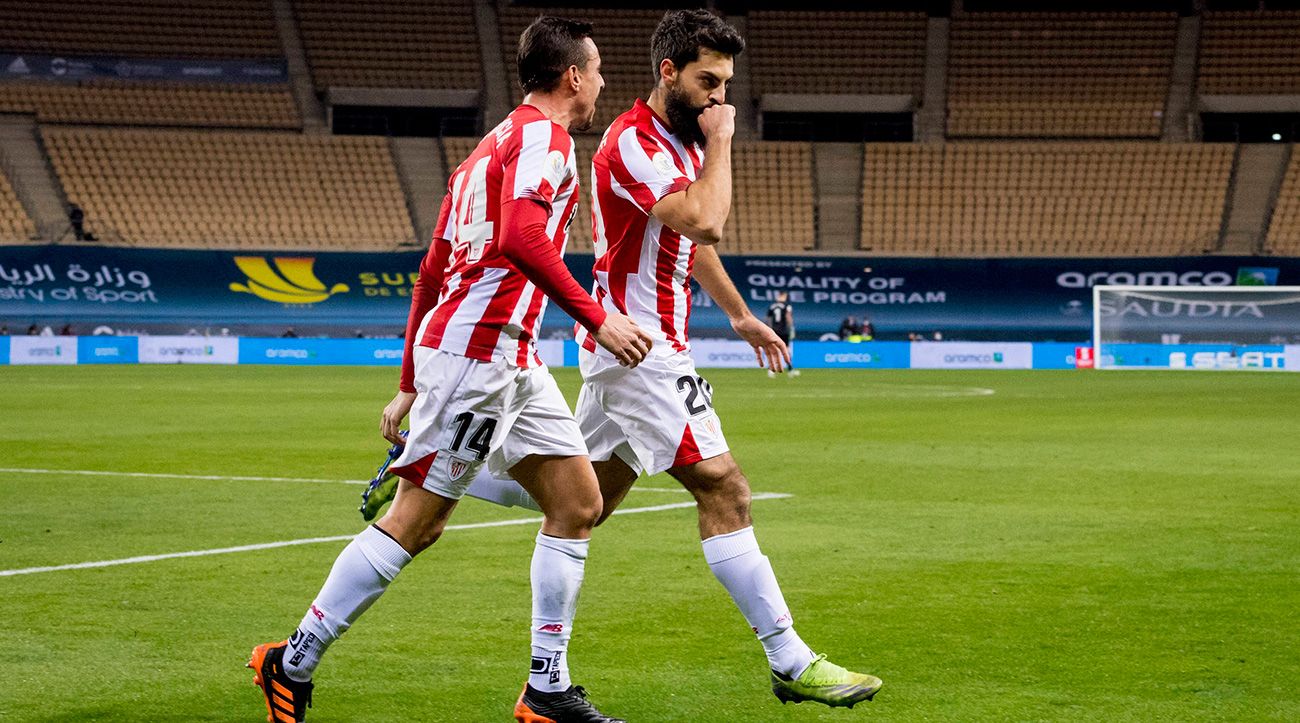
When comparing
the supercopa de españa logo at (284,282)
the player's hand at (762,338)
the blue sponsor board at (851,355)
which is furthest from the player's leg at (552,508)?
the supercopa de españa logo at (284,282)

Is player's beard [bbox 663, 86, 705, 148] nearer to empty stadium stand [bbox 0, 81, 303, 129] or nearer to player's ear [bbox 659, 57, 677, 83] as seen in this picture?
player's ear [bbox 659, 57, 677, 83]

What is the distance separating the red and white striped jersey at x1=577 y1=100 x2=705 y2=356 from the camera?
5066 millimetres

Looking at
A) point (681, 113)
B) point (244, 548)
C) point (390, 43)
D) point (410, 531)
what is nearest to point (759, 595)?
point (410, 531)

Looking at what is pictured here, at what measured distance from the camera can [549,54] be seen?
15.6 ft

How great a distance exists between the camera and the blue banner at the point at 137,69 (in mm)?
45500

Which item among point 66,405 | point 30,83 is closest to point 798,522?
point 66,405

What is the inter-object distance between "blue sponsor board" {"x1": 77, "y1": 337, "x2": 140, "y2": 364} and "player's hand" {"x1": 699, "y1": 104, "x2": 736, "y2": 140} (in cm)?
3529

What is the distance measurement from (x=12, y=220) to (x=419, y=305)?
40.0 m

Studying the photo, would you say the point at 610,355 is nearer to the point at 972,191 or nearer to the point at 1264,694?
the point at 1264,694

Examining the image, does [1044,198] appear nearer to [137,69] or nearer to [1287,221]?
[1287,221]

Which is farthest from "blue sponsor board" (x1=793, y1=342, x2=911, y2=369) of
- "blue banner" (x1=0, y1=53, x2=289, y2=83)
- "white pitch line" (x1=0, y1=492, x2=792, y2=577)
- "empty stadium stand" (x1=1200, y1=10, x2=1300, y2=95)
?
"white pitch line" (x1=0, y1=492, x2=792, y2=577)

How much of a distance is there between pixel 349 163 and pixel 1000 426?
103 feet

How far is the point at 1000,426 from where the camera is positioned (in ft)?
57.2

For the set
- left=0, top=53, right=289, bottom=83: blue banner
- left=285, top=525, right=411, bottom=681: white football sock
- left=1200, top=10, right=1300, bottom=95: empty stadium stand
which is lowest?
left=285, top=525, right=411, bottom=681: white football sock
